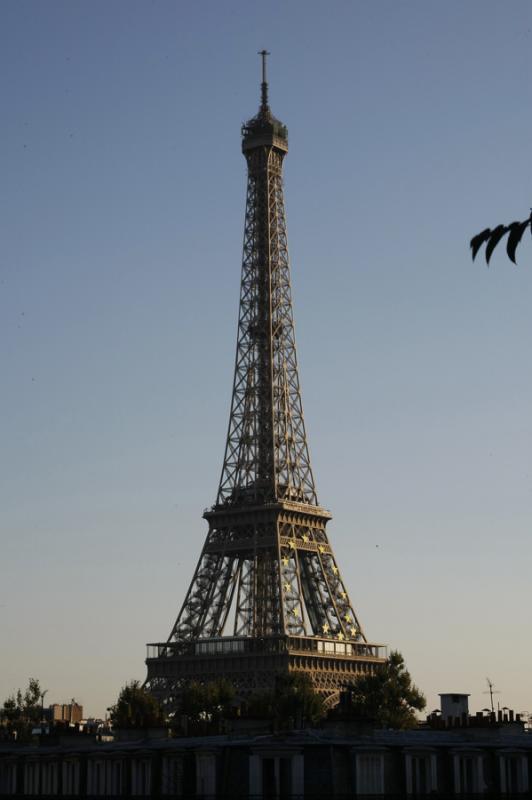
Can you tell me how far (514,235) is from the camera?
22078mm

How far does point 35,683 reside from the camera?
136 m

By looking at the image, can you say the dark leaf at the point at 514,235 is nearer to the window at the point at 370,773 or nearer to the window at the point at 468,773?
the window at the point at 370,773

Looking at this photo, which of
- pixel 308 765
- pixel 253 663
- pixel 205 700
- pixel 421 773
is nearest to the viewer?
pixel 308 765

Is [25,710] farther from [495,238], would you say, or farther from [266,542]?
[495,238]

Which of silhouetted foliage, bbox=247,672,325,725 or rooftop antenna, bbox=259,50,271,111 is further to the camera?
rooftop antenna, bbox=259,50,271,111

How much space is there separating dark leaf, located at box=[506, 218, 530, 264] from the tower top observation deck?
157m

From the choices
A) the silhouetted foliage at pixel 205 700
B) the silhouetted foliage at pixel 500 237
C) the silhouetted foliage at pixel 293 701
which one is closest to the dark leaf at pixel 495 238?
the silhouetted foliage at pixel 500 237

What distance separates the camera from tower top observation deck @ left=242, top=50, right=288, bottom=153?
177 metres

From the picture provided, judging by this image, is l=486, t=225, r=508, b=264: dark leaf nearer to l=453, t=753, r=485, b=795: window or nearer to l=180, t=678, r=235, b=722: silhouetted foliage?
l=453, t=753, r=485, b=795: window

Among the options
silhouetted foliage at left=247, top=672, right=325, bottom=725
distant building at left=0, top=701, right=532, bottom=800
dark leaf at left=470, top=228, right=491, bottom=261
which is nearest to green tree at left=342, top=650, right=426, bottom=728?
silhouetted foliage at left=247, top=672, right=325, bottom=725

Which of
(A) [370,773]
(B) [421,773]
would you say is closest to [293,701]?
(B) [421,773]

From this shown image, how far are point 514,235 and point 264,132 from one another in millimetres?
158211

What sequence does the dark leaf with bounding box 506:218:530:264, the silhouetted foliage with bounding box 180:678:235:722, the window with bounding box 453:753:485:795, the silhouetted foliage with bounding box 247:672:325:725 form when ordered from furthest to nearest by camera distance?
the silhouetted foliage with bounding box 180:678:235:722, the silhouetted foliage with bounding box 247:672:325:725, the window with bounding box 453:753:485:795, the dark leaf with bounding box 506:218:530:264

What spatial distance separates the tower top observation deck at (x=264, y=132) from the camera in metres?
177
